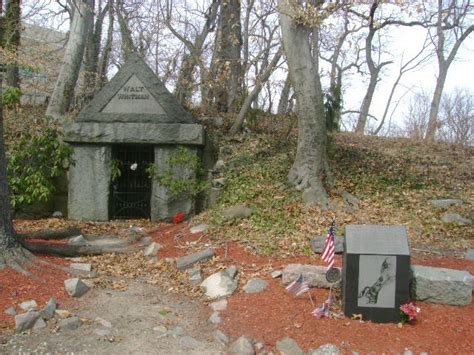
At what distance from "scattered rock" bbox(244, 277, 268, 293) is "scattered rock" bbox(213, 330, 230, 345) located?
0.93 m

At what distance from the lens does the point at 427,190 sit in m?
9.15

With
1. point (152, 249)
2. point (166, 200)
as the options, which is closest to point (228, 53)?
point (166, 200)

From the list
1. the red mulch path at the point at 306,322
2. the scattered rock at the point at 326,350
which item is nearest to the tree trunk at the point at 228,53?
the red mulch path at the point at 306,322

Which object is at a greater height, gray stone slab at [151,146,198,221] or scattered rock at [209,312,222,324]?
gray stone slab at [151,146,198,221]

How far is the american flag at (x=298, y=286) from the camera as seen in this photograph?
5.28 m

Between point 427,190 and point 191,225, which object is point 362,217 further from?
point 191,225

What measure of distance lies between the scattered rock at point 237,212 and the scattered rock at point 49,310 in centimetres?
346

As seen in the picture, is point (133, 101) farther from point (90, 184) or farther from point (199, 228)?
point (199, 228)

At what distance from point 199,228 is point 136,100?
3.08m

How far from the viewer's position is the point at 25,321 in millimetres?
4500

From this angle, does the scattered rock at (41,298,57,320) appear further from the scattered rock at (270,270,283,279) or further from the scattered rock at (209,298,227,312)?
the scattered rock at (270,270,283,279)

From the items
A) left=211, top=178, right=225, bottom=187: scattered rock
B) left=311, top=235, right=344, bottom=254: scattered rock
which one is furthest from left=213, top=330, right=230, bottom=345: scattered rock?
left=211, top=178, right=225, bottom=187: scattered rock

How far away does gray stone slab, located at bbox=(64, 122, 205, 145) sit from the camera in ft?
30.2

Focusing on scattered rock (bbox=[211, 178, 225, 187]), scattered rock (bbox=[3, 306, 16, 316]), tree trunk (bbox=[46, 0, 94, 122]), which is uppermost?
tree trunk (bbox=[46, 0, 94, 122])
